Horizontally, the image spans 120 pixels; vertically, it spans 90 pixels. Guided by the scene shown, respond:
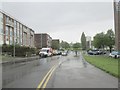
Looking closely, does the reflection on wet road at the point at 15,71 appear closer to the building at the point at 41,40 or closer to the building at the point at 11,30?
the building at the point at 11,30

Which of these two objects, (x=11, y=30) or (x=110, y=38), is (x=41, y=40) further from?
(x=110, y=38)

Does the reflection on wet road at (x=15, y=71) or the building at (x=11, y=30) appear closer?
the reflection on wet road at (x=15, y=71)

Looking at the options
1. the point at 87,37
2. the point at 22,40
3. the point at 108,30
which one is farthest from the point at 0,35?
the point at 87,37

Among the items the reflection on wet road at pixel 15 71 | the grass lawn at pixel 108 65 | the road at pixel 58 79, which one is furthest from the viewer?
the grass lawn at pixel 108 65

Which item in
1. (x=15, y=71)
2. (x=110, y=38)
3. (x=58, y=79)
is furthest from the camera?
(x=110, y=38)

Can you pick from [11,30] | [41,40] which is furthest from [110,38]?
[41,40]

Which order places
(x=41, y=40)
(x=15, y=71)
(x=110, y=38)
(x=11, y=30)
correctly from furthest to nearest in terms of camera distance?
(x=41, y=40)
(x=11, y=30)
(x=110, y=38)
(x=15, y=71)

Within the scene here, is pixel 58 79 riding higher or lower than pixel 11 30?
lower

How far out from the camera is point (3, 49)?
6731 cm

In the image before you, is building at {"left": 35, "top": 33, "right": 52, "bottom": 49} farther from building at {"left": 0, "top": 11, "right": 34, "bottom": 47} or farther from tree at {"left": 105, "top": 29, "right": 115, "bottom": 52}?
tree at {"left": 105, "top": 29, "right": 115, "bottom": 52}

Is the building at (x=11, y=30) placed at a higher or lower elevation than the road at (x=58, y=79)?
higher

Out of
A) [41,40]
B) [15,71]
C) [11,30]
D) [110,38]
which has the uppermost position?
[11,30]

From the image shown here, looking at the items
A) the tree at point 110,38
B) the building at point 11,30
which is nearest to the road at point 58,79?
the building at point 11,30

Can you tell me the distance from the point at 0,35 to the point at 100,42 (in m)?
35.4
